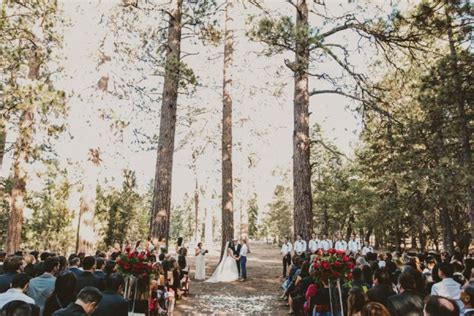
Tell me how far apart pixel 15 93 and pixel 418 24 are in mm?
10510

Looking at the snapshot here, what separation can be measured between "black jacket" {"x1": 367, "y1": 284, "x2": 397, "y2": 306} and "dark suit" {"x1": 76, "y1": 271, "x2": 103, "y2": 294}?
391 centimetres

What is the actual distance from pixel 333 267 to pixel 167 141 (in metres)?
6.90

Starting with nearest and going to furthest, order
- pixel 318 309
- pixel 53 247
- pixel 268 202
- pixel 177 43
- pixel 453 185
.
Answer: pixel 318 309
pixel 177 43
pixel 453 185
pixel 53 247
pixel 268 202

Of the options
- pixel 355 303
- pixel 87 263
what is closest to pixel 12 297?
pixel 87 263

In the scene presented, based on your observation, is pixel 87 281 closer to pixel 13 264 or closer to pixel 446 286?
pixel 13 264

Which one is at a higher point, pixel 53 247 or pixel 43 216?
pixel 43 216

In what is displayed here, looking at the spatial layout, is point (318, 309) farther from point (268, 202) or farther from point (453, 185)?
point (268, 202)

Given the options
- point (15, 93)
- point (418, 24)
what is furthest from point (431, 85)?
point (15, 93)

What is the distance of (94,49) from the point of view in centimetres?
1281

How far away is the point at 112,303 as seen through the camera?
4488mm

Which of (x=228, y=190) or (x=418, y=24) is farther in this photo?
(x=228, y=190)

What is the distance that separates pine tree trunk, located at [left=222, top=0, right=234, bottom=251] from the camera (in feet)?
55.4

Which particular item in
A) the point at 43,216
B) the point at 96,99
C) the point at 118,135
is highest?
the point at 96,99

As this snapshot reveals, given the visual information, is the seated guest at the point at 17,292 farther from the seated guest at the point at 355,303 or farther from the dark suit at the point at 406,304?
the dark suit at the point at 406,304
